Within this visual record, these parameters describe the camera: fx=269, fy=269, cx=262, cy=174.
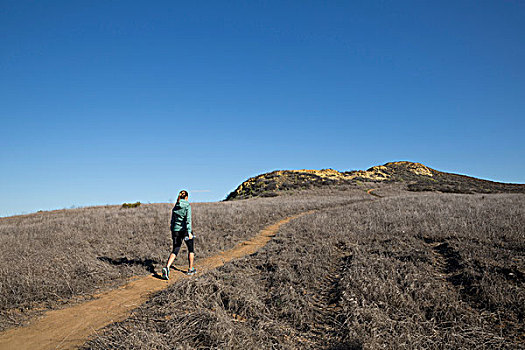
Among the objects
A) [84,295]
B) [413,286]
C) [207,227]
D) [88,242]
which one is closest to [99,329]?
[84,295]

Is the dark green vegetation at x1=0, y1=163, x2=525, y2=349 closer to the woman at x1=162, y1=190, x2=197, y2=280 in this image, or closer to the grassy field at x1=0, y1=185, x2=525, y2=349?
the grassy field at x1=0, y1=185, x2=525, y2=349

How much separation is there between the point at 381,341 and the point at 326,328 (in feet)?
3.05

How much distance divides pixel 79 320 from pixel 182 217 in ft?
11.3

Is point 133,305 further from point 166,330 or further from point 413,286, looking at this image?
point 413,286

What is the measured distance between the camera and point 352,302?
15.9ft

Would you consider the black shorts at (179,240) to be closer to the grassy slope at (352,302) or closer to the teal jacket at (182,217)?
the teal jacket at (182,217)

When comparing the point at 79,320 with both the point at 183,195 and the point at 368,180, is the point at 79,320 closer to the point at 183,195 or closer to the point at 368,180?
the point at 183,195

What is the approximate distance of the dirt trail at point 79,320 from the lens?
172 inches

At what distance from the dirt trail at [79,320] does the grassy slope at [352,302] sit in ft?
1.57

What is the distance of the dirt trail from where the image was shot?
4375 millimetres

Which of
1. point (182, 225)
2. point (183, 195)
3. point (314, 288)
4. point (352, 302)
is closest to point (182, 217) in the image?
point (182, 225)

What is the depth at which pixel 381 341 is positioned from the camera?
3.77 metres

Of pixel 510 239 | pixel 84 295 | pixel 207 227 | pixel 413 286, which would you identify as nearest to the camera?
pixel 413 286

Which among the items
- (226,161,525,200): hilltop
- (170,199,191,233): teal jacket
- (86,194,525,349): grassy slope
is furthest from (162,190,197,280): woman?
(226,161,525,200): hilltop
